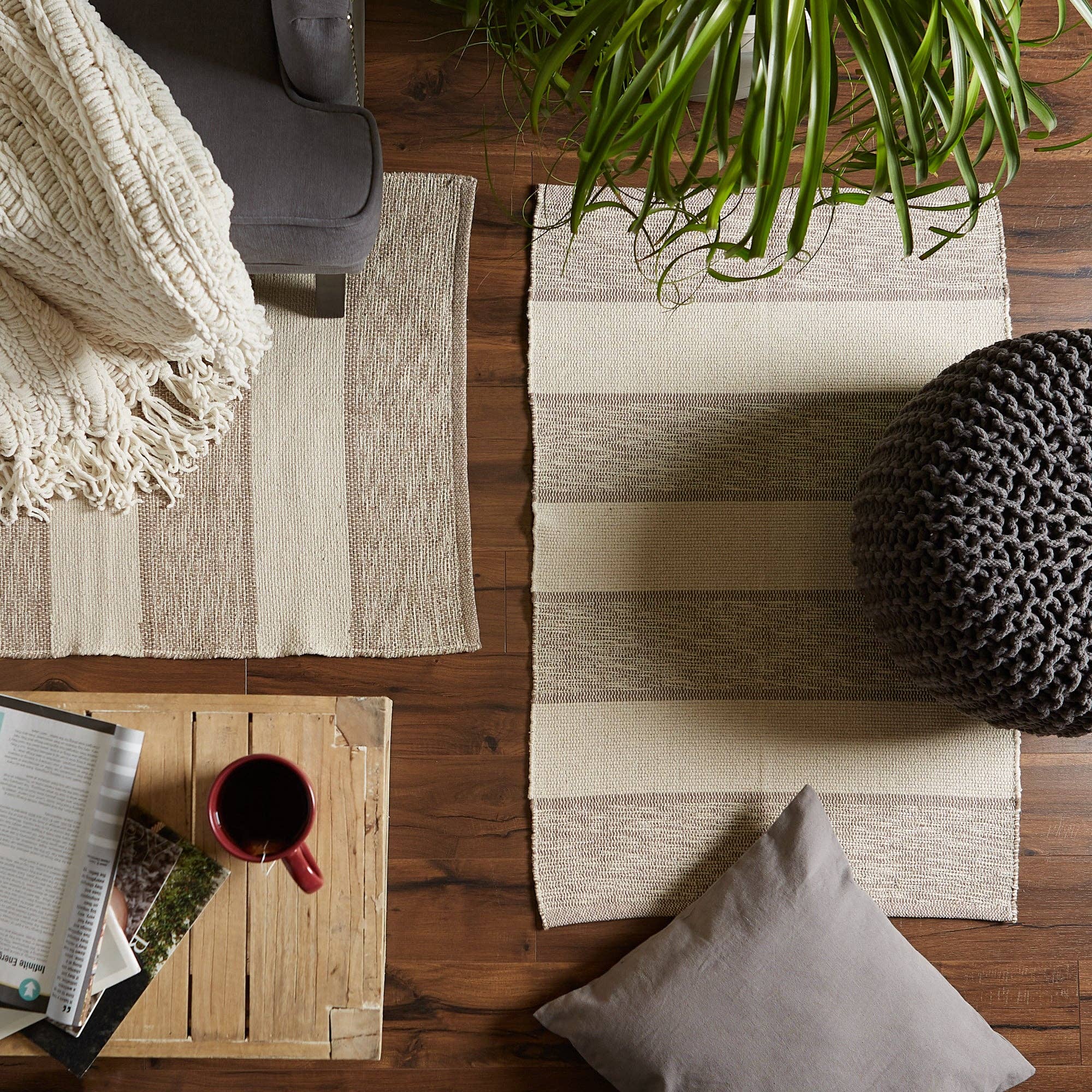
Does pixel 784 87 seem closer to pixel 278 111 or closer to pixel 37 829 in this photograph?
pixel 278 111

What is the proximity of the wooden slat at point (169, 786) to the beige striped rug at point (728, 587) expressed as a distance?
0.50 metres

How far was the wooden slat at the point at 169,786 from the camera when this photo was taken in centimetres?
Result: 100

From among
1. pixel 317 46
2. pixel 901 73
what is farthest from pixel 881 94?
pixel 317 46

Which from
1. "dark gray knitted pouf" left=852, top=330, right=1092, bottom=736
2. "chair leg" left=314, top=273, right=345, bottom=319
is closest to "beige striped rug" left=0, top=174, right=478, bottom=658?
"chair leg" left=314, top=273, right=345, bottom=319

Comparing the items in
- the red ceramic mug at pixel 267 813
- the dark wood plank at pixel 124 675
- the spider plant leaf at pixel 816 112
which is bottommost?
→ the dark wood plank at pixel 124 675

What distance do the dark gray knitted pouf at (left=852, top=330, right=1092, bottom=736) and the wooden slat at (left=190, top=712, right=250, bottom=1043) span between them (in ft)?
2.63

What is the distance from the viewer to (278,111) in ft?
3.57

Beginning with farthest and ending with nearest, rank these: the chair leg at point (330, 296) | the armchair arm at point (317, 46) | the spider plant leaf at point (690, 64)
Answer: the chair leg at point (330, 296) → the armchair arm at point (317, 46) → the spider plant leaf at point (690, 64)

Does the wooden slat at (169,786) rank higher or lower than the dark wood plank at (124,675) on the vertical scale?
higher

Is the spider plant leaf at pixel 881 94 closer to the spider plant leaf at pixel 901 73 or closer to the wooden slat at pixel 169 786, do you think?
the spider plant leaf at pixel 901 73

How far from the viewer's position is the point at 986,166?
1.50 meters

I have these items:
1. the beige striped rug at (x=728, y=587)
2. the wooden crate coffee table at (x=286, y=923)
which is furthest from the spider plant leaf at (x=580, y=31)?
the wooden crate coffee table at (x=286, y=923)

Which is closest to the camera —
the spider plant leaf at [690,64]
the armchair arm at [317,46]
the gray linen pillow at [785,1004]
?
the spider plant leaf at [690,64]

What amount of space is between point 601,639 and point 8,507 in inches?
34.2
